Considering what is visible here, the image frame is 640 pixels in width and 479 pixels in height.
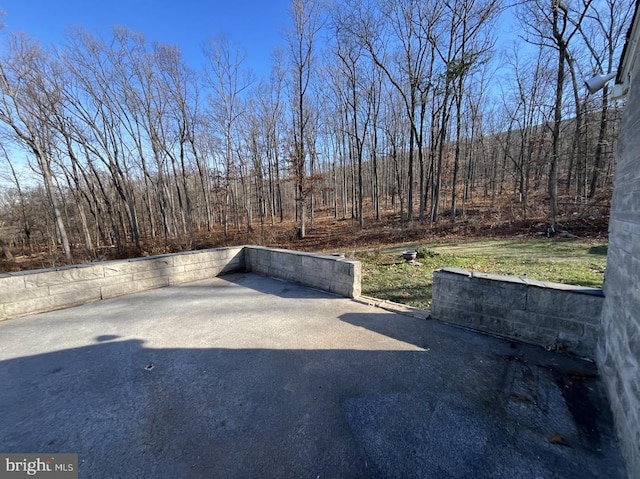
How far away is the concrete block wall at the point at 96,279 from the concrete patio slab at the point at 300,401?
639mm

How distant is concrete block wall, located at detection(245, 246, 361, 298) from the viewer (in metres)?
4.66

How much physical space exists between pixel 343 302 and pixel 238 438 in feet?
9.26

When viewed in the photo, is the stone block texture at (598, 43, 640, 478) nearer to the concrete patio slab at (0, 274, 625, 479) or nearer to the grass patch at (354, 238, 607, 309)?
the concrete patio slab at (0, 274, 625, 479)

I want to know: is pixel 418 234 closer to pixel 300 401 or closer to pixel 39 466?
pixel 300 401

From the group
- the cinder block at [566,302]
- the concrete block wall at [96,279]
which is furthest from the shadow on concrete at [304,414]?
the concrete block wall at [96,279]

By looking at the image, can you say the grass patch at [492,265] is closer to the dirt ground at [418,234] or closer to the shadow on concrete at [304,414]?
the shadow on concrete at [304,414]

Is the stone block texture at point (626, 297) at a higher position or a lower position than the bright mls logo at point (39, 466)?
→ higher

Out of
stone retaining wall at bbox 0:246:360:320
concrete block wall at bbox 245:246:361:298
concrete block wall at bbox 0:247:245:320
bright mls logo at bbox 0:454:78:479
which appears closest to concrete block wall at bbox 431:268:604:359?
concrete block wall at bbox 245:246:361:298

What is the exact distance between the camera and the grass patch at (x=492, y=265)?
5.12 meters

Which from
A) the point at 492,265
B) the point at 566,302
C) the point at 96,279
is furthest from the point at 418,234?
the point at 96,279

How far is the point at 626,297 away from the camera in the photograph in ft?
6.54

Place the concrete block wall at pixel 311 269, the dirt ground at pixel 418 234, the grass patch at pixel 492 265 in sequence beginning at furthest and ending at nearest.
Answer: the dirt ground at pixel 418 234 → the grass patch at pixel 492 265 → the concrete block wall at pixel 311 269

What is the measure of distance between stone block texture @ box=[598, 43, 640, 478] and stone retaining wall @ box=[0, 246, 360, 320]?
9.95 feet

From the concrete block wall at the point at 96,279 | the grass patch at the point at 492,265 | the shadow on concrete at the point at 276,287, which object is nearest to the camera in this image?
the concrete block wall at the point at 96,279
